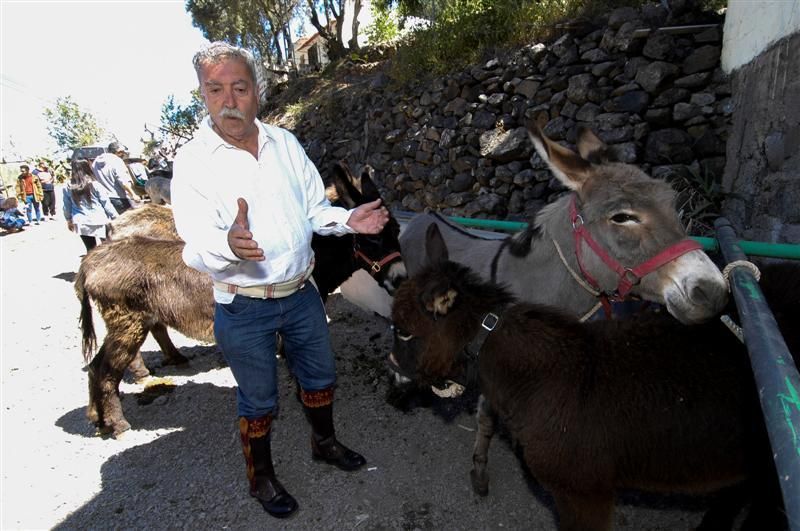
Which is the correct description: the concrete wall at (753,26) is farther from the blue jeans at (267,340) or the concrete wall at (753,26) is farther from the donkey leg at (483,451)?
the blue jeans at (267,340)

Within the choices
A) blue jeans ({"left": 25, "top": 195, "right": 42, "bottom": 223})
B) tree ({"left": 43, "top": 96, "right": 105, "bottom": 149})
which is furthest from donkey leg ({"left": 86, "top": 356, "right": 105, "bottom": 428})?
tree ({"left": 43, "top": 96, "right": 105, "bottom": 149})

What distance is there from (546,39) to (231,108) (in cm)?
617

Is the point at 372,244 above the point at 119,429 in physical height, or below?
above

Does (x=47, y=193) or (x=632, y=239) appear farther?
(x=47, y=193)

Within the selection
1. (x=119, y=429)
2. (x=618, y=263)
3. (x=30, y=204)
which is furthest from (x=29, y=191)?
(x=618, y=263)

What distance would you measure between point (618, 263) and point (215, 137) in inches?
85.0

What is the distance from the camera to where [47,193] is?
21.0m

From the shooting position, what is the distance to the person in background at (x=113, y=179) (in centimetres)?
803

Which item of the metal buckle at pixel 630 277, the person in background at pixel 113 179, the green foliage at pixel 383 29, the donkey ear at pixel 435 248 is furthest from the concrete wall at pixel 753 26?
the green foliage at pixel 383 29

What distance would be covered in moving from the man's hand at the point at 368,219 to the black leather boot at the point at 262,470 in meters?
1.31

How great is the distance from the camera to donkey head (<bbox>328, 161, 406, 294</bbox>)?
11.4 ft

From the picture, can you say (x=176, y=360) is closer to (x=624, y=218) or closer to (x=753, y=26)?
(x=624, y=218)

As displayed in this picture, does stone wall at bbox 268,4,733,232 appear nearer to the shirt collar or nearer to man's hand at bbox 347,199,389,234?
man's hand at bbox 347,199,389,234

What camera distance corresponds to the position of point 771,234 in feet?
12.5
